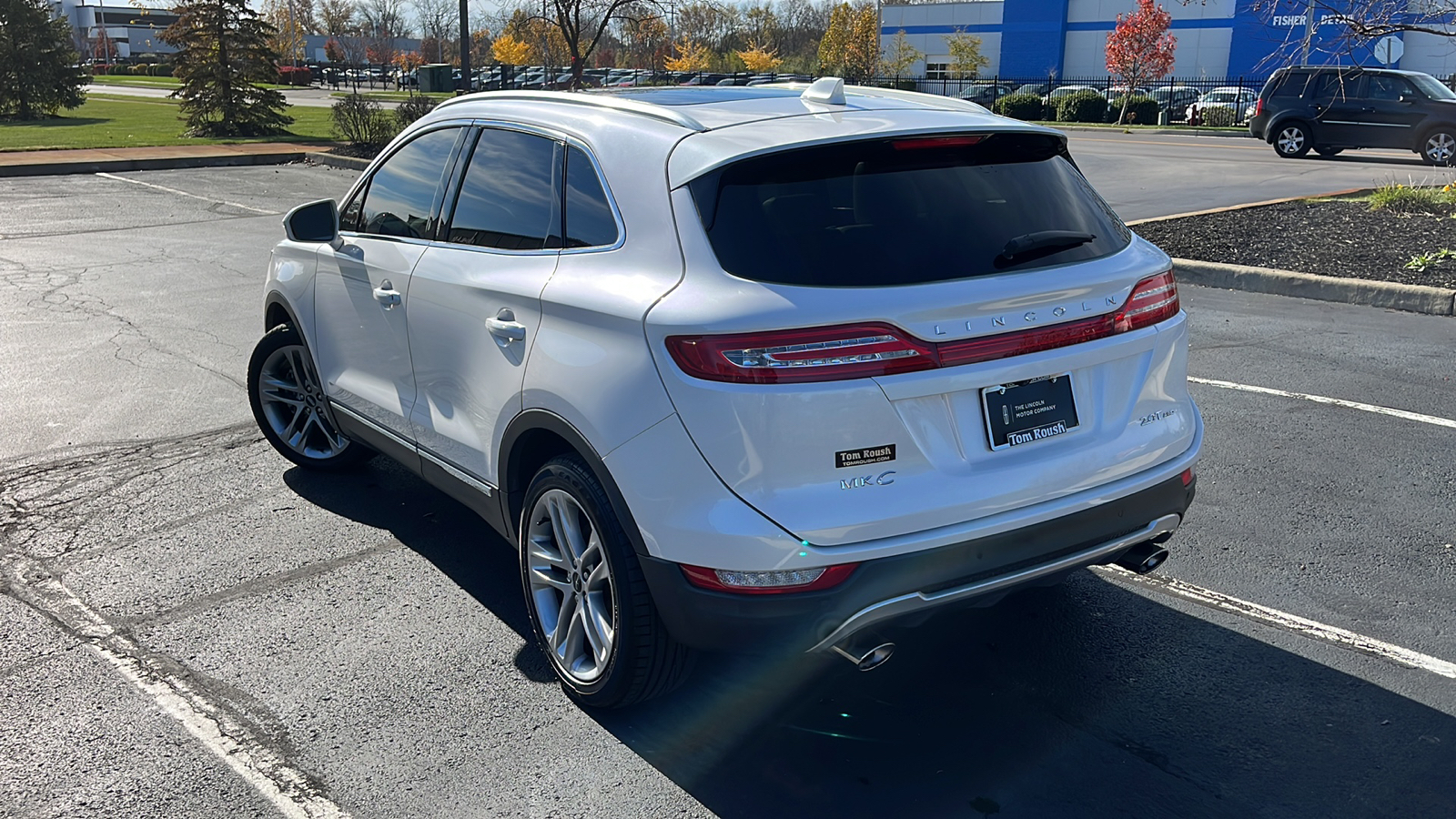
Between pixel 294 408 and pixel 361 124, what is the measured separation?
59.9ft

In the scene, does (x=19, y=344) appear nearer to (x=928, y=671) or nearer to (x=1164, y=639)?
(x=928, y=671)

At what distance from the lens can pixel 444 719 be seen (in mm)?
3531

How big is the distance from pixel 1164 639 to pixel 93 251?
1196cm

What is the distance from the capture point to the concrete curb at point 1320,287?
9336 mm

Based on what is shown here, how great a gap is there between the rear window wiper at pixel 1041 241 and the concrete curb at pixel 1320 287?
24.6ft

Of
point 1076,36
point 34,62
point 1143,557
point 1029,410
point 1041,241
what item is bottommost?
point 1143,557

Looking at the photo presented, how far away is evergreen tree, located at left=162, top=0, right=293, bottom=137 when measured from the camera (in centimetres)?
2567

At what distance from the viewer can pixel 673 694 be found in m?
3.71

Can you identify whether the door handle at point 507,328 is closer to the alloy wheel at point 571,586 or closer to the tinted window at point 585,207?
the tinted window at point 585,207

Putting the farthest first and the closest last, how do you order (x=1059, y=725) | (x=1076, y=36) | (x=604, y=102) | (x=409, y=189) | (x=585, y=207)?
(x=1076, y=36)
(x=409, y=189)
(x=604, y=102)
(x=585, y=207)
(x=1059, y=725)

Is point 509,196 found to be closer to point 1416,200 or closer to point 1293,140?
point 1416,200

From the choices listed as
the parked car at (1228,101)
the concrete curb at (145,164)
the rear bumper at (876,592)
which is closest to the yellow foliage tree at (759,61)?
the parked car at (1228,101)

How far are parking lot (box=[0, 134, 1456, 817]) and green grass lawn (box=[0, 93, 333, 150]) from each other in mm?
20100

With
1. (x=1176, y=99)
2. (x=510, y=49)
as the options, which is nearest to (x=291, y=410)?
(x=1176, y=99)
